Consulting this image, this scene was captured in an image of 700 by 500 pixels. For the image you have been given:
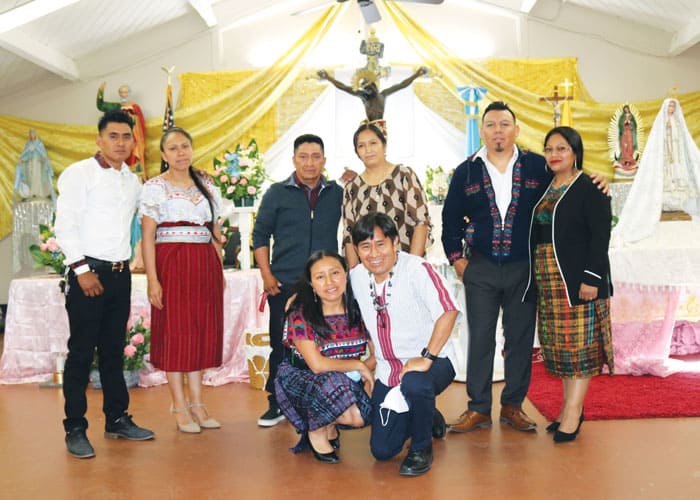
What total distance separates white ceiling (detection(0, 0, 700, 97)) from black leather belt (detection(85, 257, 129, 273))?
4.30 metres

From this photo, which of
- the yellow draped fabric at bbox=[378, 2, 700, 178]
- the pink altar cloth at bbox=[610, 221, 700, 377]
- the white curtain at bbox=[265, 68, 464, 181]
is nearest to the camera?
the pink altar cloth at bbox=[610, 221, 700, 377]

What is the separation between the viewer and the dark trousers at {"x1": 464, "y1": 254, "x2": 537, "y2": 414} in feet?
9.84

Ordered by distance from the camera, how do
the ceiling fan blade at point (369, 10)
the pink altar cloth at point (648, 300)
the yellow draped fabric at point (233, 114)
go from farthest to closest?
the yellow draped fabric at point (233, 114), the ceiling fan blade at point (369, 10), the pink altar cloth at point (648, 300)

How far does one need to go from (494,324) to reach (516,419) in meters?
0.40

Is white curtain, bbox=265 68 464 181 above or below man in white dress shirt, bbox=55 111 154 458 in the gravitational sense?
above

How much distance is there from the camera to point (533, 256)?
2945 millimetres

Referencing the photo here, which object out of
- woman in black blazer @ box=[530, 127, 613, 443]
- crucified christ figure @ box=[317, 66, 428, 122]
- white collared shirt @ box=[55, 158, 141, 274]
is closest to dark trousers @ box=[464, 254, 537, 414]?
woman in black blazer @ box=[530, 127, 613, 443]

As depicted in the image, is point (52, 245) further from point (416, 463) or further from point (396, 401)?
point (416, 463)

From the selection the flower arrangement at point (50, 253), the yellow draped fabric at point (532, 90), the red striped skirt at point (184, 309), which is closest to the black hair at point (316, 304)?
the red striped skirt at point (184, 309)

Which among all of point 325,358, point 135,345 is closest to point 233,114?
point 135,345

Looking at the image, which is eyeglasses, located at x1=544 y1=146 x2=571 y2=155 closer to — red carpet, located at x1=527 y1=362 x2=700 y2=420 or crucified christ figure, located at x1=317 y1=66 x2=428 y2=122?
red carpet, located at x1=527 y1=362 x2=700 y2=420

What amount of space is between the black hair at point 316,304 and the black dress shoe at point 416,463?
1.67 feet

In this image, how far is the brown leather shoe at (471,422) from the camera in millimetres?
3031

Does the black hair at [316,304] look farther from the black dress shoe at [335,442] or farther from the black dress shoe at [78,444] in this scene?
the black dress shoe at [78,444]
